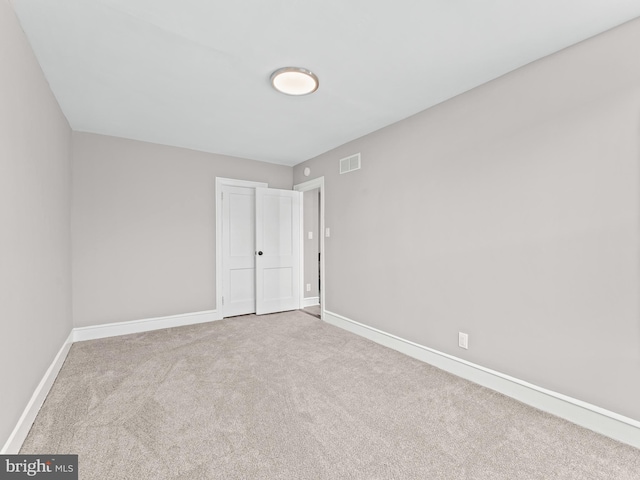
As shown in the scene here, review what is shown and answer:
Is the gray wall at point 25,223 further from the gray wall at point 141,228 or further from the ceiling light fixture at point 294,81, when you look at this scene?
the ceiling light fixture at point 294,81

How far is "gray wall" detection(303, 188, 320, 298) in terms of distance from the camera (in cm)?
539

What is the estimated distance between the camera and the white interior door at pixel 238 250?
182 inches

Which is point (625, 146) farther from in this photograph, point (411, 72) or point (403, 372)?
point (403, 372)

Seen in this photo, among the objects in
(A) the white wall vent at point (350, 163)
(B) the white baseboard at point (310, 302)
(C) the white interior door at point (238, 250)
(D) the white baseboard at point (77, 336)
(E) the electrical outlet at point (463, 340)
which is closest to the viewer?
(D) the white baseboard at point (77, 336)

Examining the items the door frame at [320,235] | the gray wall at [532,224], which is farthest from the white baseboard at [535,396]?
the door frame at [320,235]

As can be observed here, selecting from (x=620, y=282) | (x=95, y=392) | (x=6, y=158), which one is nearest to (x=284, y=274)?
(x=95, y=392)

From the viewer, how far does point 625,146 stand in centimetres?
180

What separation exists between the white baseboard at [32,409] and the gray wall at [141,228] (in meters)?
0.97

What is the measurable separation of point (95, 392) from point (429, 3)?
3.57 metres

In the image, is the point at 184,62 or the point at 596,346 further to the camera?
the point at 184,62

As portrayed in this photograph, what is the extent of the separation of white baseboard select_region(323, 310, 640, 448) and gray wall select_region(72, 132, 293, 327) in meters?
2.97

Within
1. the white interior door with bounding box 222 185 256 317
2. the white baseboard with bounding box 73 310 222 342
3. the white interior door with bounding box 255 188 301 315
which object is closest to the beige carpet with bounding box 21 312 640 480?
the white baseboard with bounding box 73 310 222 342

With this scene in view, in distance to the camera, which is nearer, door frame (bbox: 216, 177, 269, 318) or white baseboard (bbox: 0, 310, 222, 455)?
white baseboard (bbox: 0, 310, 222, 455)

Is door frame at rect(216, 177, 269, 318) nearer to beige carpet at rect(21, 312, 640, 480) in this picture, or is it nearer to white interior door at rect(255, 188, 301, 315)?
white interior door at rect(255, 188, 301, 315)
